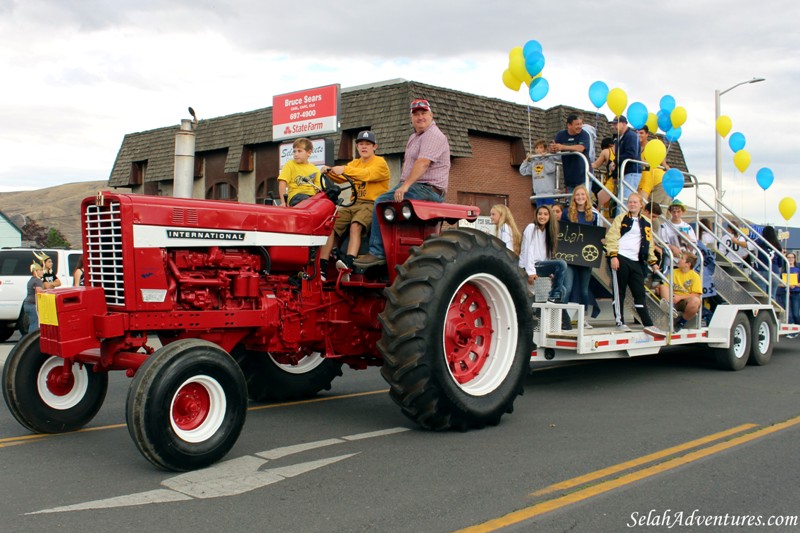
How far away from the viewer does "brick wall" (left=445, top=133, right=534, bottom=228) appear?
2209 centimetres

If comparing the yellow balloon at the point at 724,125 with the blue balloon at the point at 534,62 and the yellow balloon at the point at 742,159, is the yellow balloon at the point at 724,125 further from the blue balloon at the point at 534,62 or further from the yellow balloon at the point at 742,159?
the blue balloon at the point at 534,62

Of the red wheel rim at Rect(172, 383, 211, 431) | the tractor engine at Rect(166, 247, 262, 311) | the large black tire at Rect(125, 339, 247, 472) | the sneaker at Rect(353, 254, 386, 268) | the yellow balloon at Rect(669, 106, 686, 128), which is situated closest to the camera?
the large black tire at Rect(125, 339, 247, 472)

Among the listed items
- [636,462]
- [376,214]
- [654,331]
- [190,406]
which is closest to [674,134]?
[654,331]

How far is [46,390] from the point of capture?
598cm

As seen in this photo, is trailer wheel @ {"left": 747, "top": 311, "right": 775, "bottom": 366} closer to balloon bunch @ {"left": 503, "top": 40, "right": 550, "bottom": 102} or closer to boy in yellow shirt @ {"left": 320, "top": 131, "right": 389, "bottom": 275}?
balloon bunch @ {"left": 503, "top": 40, "right": 550, "bottom": 102}

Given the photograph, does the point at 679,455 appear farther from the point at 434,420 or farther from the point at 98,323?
the point at 98,323

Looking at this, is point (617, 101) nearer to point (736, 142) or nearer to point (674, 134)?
point (674, 134)

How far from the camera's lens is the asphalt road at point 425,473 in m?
4.30

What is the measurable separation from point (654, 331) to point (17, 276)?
11575 millimetres

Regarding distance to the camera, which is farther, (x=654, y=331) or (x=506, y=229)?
(x=506, y=229)

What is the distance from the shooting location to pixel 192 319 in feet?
18.2

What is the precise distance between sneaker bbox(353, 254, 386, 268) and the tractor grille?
1.93 meters

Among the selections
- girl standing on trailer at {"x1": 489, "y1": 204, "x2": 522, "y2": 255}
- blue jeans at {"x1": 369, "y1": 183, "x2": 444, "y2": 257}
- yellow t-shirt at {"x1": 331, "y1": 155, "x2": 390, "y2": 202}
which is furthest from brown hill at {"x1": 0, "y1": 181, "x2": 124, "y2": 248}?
blue jeans at {"x1": 369, "y1": 183, "x2": 444, "y2": 257}

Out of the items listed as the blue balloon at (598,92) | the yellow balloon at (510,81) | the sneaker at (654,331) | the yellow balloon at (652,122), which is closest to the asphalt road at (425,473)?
the sneaker at (654,331)
